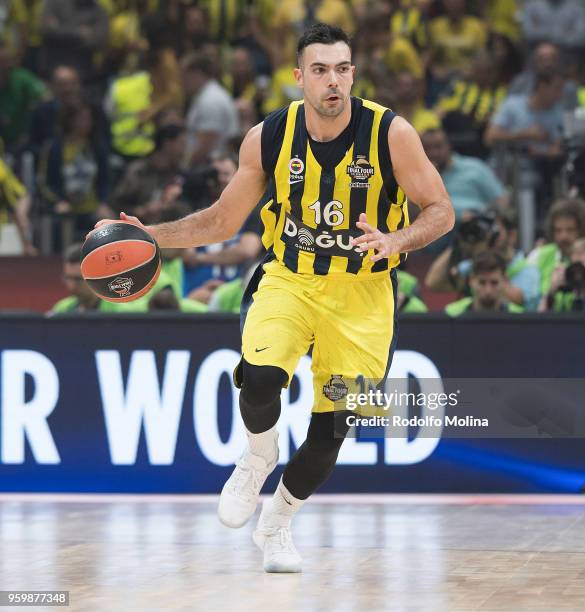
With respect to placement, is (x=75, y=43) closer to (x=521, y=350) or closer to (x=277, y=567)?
(x=521, y=350)

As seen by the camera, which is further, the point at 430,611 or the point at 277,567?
the point at 277,567

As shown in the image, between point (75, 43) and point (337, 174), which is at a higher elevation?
point (75, 43)

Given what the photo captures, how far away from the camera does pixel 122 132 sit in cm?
1391

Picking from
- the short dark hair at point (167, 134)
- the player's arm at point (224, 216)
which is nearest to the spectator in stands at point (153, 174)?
the short dark hair at point (167, 134)

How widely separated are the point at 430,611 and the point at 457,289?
17.7ft

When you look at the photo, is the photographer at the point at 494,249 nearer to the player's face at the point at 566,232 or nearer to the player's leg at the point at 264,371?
the player's face at the point at 566,232

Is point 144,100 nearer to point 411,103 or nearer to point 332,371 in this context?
point 411,103

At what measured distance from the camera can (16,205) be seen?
12969mm

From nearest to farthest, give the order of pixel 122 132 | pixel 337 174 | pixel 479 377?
pixel 337 174 → pixel 479 377 → pixel 122 132

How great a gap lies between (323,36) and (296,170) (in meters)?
0.60

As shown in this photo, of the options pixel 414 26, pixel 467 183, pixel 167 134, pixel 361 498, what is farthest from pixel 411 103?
pixel 361 498

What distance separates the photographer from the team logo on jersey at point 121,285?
6.58 m

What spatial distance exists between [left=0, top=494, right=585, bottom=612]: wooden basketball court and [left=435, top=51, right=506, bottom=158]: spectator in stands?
15.4 ft

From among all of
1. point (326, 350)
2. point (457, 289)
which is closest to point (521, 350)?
point (457, 289)
